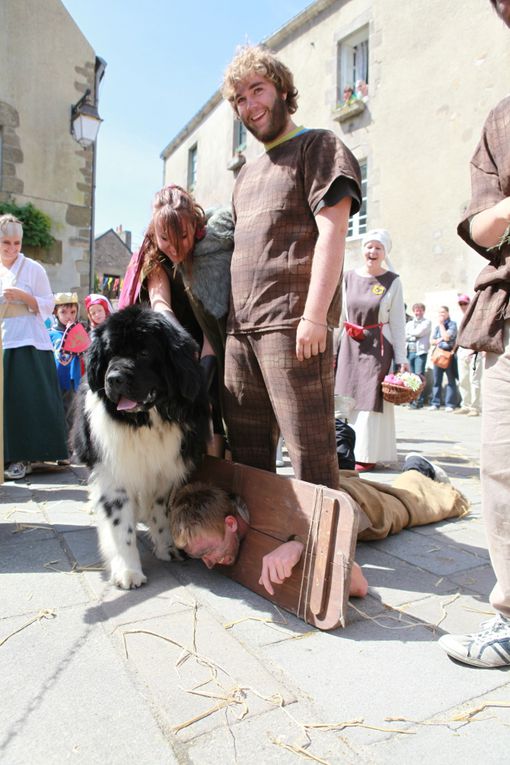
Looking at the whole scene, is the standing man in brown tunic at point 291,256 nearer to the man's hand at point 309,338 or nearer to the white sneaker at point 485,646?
the man's hand at point 309,338

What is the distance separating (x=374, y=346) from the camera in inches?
191

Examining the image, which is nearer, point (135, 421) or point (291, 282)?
point (291, 282)

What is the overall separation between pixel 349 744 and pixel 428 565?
142 cm

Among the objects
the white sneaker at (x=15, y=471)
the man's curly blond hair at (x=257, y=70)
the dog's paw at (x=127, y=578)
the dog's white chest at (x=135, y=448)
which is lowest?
the dog's paw at (x=127, y=578)

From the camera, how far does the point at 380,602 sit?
2266 millimetres

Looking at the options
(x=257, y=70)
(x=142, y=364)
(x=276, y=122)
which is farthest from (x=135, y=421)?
(x=257, y=70)

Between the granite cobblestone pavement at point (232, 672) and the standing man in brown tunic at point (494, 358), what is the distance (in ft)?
0.35

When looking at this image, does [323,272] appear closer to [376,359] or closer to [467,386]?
[376,359]

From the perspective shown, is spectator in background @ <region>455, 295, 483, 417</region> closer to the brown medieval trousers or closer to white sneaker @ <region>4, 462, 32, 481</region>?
white sneaker @ <region>4, 462, 32, 481</region>

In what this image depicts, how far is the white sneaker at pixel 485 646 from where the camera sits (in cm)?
176

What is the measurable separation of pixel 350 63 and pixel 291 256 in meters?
14.9

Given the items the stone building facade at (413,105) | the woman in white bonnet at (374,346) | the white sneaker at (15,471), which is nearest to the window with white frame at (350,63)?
the stone building facade at (413,105)

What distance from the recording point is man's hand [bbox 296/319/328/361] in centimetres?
215

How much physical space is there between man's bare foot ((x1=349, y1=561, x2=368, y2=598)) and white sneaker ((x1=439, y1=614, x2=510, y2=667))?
1.42 ft
